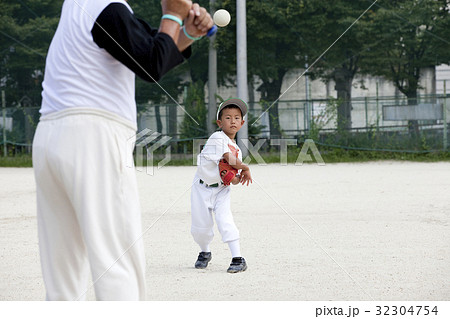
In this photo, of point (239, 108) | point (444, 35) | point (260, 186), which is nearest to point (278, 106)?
point (444, 35)

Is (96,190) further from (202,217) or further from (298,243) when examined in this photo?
(298,243)

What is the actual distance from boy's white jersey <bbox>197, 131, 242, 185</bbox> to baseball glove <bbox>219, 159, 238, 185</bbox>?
63 mm

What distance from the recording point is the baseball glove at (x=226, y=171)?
230 inches

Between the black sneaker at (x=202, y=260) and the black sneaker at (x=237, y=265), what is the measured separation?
1.00 ft

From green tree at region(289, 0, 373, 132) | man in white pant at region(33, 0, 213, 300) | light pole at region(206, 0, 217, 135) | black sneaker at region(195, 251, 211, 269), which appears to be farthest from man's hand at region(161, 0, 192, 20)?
light pole at region(206, 0, 217, 135)

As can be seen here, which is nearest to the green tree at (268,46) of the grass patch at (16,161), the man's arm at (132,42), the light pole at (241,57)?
the light pole at (241,57)

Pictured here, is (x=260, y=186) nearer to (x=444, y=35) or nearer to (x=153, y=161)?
(x=153, y=161)

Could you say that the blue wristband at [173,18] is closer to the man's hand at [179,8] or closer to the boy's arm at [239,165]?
the man's hand at [179,8]

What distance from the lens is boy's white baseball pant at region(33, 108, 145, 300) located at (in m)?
2.72

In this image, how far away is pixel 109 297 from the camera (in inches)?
110

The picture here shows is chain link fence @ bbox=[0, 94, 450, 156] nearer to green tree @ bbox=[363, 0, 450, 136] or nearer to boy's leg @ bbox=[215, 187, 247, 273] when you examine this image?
green tree @ bbox=[363, 0, 450, 136]

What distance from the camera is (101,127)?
274cm

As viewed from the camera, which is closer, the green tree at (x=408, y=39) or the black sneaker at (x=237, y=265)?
the black sneaker at (x=237, y=265)
